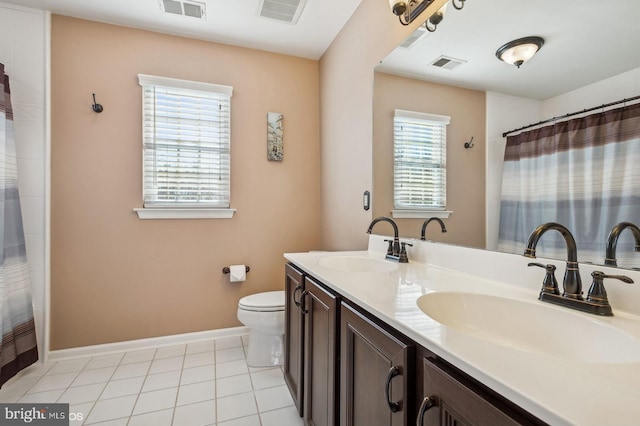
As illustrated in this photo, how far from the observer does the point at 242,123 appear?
258 cm

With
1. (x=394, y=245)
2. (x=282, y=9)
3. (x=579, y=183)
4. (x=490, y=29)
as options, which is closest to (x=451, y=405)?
(x=579, y=183)

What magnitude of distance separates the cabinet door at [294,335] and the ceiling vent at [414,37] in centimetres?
136

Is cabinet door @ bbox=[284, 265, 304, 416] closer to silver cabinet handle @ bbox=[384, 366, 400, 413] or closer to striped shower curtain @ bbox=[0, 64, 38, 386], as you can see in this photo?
silver cabinet handle @ bbox=[384, 366, 400, 413]

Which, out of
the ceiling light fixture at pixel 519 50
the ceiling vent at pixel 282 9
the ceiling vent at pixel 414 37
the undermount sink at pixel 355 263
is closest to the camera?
the ceiling light fixture at pixel 519 50

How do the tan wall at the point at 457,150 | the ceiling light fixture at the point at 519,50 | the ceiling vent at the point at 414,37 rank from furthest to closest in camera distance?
the ceiling vent at the point at 414,37 → the tan wall at the point at 457,150 → the ceiling light fixture at the point at 519,50

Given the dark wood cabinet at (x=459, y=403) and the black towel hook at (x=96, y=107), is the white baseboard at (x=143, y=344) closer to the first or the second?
the black towel hook at (x=96, y=107)

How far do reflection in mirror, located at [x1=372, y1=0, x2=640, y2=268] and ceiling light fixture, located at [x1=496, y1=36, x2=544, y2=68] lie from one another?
17 mm

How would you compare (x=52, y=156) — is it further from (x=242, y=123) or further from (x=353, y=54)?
(x=353, y=54)

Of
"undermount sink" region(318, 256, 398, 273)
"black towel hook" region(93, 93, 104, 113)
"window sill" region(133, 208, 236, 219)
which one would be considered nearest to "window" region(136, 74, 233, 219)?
"window sill" region(133, 208, 236, 219)

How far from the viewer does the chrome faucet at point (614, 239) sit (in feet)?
2.37

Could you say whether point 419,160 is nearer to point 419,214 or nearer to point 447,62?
point 419,214

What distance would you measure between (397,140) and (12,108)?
2.57 m

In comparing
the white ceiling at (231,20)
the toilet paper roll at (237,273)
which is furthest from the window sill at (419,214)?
the white ceiling at (231,20)

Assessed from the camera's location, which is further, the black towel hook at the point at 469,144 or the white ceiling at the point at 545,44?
the black towel hook at the point at 469,144
